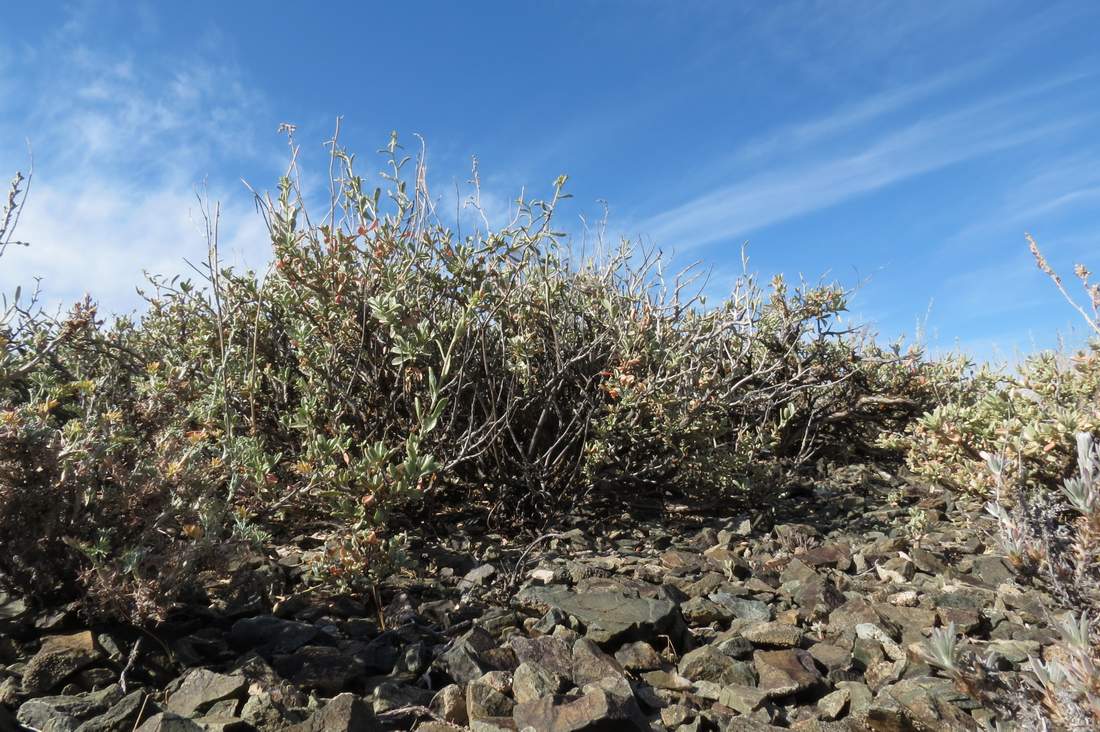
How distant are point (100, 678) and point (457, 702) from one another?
115 cm

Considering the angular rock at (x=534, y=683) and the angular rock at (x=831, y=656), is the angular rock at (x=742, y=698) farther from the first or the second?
the angular rock at (x=534, y=683)

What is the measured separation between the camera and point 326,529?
3.87 metres

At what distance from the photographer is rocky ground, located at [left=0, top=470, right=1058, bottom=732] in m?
2.26

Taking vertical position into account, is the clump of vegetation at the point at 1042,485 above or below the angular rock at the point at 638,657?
above

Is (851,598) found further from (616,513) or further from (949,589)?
(616,513)

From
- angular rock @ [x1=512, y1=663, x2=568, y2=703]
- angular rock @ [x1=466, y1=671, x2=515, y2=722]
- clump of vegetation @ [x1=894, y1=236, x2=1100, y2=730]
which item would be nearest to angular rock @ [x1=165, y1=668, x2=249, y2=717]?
angular rock @ [x1=466, y1=671, x2=515, y2=722]

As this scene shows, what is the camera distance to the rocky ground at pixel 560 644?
2.26 m

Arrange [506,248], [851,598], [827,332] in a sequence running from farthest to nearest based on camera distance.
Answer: [827,332], [506,248], [851,598]

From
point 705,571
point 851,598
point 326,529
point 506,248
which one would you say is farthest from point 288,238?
point 851,598

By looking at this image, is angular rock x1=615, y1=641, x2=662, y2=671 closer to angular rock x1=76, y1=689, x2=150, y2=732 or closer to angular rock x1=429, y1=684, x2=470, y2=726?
angular rock x1=429, y1=684, x2=470, y2=726

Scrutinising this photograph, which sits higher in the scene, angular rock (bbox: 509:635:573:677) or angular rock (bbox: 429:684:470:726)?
angular rock (bbox: 509:635:573:677)

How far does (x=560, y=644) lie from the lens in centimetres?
269

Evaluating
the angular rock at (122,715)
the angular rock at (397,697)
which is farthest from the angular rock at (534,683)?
the angular rock at (122,715)

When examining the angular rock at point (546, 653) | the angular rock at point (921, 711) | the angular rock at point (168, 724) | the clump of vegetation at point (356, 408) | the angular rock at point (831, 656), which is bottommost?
the angular rock at point (921, 711)
